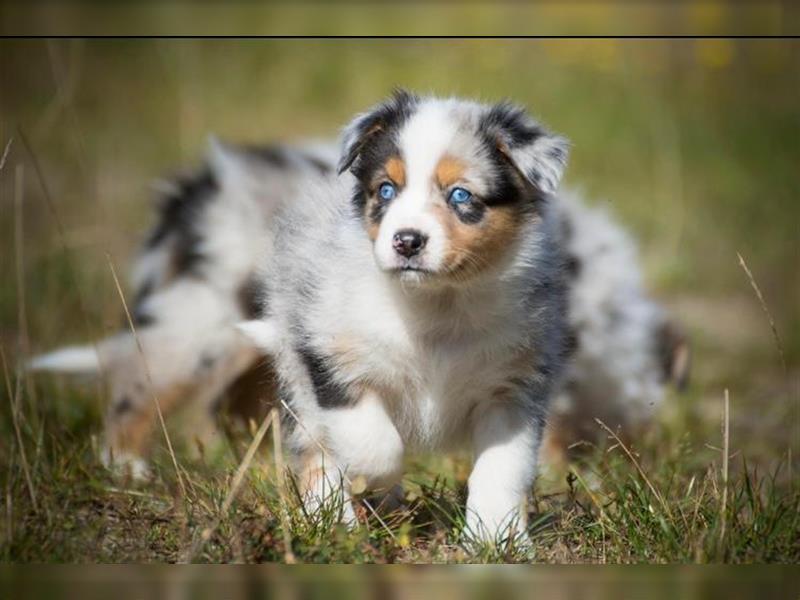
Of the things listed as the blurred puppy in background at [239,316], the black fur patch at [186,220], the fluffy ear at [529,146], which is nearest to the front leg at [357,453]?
the fluffy ear at [529,146]

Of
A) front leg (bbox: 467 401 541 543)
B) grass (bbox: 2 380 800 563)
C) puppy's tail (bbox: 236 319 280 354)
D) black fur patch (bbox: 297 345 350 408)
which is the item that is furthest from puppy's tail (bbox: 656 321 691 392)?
black fur patch (bbox: 297 345 350 408)

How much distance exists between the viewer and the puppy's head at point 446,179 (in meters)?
4.29

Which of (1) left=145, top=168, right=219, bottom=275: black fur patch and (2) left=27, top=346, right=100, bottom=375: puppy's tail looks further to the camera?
(1) left=145, top=168, right=219, bottom=275: black fur patch

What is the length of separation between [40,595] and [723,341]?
604 centimetres

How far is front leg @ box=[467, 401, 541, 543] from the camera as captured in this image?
A: 4.45 metres

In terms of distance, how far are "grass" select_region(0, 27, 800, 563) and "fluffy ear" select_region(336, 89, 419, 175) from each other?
1.25m

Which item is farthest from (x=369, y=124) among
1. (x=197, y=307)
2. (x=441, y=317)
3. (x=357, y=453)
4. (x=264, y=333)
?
(x=197, y=307)

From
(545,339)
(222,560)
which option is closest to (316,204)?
(545,339)

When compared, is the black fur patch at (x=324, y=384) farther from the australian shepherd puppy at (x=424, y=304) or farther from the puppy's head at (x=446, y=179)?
the puppy's head at (x=446, y=179)

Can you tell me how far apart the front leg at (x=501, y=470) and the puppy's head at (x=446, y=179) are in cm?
57

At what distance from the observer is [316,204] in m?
5.28

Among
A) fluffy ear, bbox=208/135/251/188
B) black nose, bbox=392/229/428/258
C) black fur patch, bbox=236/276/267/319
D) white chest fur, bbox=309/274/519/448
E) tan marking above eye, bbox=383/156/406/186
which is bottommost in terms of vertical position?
black fur patch, bbox=236/276/267/319

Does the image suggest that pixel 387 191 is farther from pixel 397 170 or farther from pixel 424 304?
pixel 424 304

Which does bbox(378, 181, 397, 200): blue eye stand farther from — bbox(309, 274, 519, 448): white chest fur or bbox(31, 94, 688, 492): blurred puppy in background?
bbox(31, 94, 688, 492): blurred puppy in background
